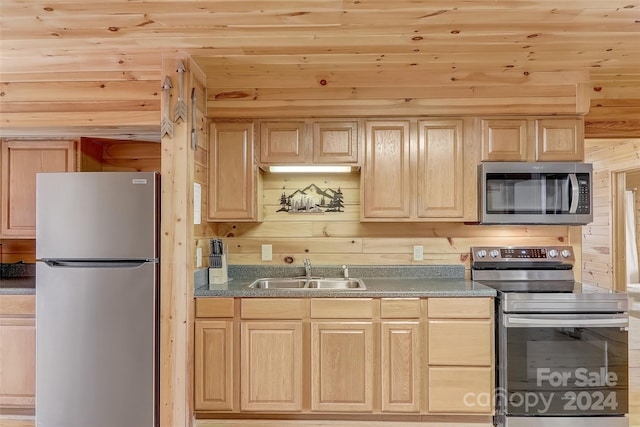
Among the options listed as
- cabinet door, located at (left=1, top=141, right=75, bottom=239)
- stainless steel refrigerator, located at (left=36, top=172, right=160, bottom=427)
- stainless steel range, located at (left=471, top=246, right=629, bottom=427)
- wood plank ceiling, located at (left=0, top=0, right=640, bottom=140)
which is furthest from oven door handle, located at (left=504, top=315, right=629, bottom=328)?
cabinet door, located at (left=1, top=141, right=75, bottom=239)

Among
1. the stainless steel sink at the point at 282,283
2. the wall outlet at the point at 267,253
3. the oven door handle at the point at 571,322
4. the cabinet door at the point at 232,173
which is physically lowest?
the oven door handle at the point at 571,322

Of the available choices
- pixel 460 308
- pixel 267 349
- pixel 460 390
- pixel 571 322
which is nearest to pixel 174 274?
pixel 267 349

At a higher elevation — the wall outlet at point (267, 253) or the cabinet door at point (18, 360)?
the wall outlet at point (267, 253)

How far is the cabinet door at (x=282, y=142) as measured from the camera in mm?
2941

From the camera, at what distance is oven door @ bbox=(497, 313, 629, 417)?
2438mm

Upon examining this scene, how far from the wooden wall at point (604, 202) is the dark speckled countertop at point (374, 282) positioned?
3146 mm

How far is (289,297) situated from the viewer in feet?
8.52

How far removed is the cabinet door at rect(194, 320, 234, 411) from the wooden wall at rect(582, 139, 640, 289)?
4671mm

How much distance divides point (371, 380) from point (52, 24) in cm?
273

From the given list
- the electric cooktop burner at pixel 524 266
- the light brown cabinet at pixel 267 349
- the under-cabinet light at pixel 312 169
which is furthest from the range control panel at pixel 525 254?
A: the light brown cabinet at pixel 267 349

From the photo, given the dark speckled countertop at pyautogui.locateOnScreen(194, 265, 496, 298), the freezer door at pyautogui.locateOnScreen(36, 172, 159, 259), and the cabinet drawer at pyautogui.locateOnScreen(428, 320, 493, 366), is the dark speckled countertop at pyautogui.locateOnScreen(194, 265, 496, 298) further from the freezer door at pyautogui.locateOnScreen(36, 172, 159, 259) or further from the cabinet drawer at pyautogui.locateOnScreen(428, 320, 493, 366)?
the freezer door at pyautogui.locateOnScreen(36, 172, 159, 259)

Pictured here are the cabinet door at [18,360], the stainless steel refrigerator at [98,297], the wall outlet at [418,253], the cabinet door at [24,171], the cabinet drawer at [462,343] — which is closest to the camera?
the stainless steel refrigerator at [98,297]

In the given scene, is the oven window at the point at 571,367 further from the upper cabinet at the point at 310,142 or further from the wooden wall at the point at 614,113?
the wooden wall at the point at 614,113

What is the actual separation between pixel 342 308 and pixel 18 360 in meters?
2.17
